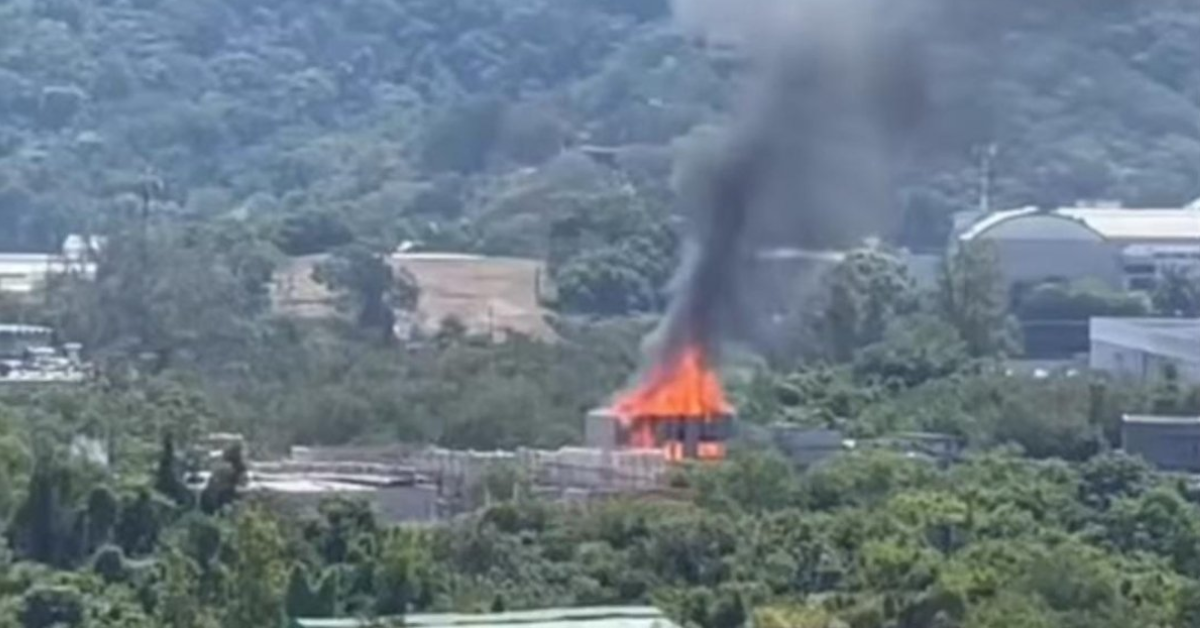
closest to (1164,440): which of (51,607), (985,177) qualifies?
(51,607)

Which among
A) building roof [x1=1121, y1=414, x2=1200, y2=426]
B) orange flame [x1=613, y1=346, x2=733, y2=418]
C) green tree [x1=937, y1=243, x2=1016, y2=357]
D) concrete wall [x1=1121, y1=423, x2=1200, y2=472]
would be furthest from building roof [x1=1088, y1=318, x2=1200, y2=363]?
orange flame [x1=613, y1=346, x2=733, y2=418]

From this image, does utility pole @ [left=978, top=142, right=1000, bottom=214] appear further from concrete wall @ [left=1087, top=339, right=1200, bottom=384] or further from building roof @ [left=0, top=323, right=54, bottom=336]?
building roof @ [left=0, top=323, right=54, bottom=336]

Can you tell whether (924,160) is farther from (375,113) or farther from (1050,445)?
(375,113)

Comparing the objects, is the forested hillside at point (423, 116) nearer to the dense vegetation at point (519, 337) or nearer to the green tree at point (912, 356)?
the dense vegetation at point (519, 337)

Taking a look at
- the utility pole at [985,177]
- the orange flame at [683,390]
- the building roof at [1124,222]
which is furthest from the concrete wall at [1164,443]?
the building roof at [1124,222]

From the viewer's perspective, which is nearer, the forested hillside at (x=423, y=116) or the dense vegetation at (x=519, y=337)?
the dense vegetation at (x=519, y=337)

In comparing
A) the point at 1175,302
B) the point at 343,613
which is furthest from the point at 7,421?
the point at 1175,302

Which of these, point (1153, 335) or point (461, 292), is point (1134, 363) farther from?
point (461, 292)
